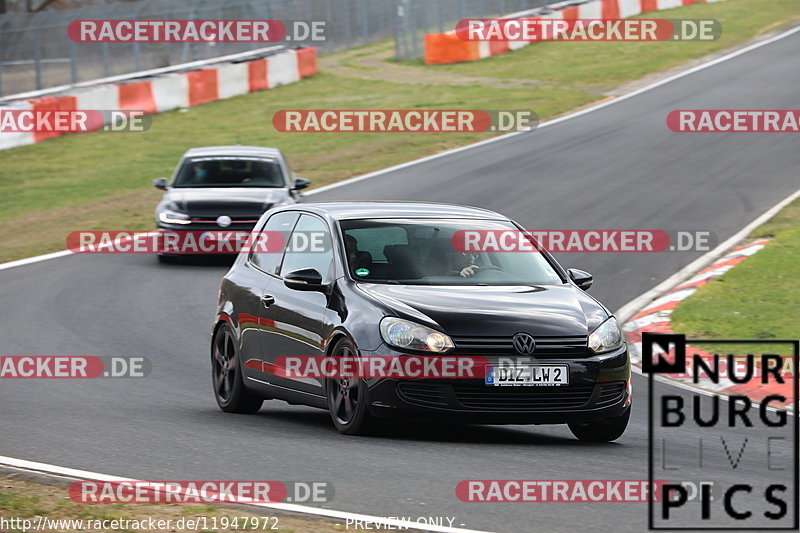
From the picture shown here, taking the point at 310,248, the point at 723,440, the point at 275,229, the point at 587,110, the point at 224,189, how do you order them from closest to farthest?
1. the point at 723,440
2. the point at 310,248
3. the point at 275,229
4. the point at 224,189
5. the point at 587,110

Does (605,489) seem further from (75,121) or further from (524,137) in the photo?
(75,121)

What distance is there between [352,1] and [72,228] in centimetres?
3065

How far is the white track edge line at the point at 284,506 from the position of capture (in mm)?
6672

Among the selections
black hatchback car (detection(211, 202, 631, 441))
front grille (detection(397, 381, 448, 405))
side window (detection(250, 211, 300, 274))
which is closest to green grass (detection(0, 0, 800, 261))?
side window (detection(250, 211, 300, 274))

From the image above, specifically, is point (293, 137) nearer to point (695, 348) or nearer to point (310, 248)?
point (695, 348)

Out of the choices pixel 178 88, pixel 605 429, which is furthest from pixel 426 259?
pixel 178 88

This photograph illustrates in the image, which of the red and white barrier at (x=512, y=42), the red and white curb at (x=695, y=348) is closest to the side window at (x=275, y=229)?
the red and white curb at (x=695, y=348)

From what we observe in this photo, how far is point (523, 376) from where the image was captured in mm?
8766

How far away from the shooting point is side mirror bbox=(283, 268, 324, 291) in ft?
31.5

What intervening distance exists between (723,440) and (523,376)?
5.48 ft

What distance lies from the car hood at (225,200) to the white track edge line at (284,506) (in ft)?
36.2

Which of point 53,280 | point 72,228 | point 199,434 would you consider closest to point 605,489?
point 199,434

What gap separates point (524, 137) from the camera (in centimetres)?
3009

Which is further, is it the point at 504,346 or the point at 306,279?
the point at 306,279
